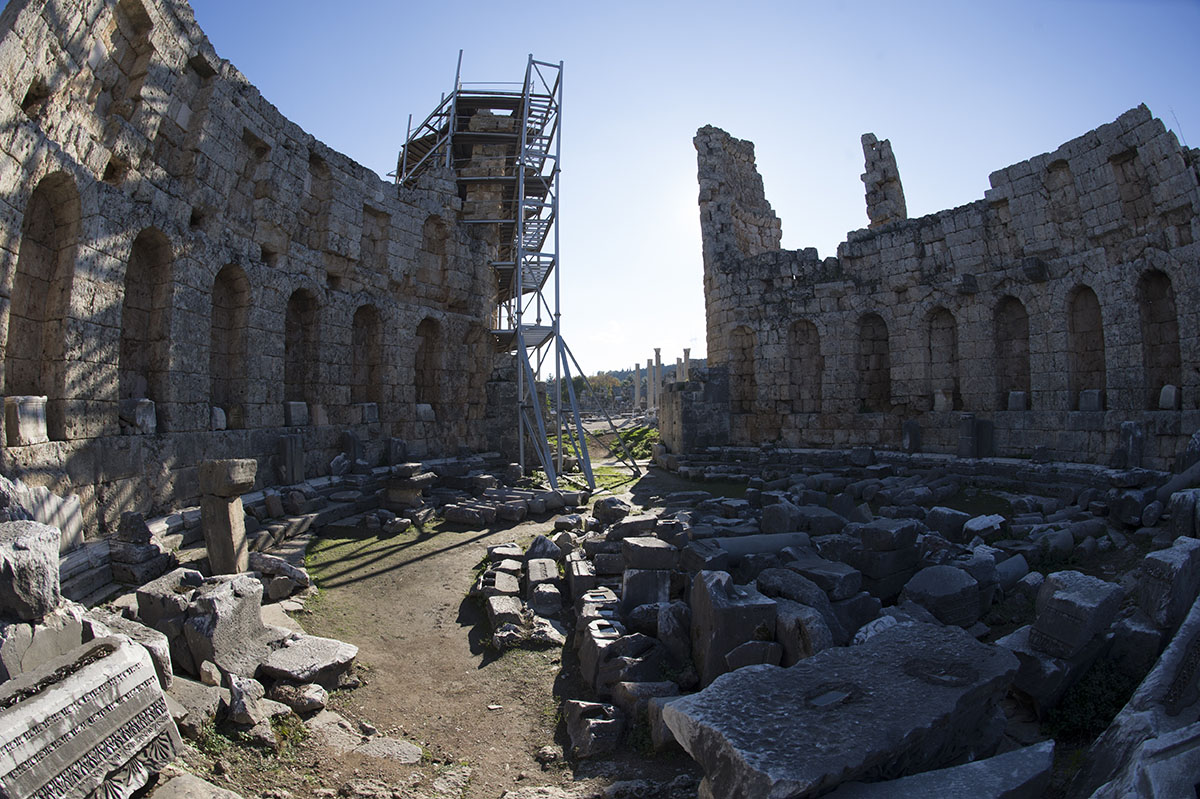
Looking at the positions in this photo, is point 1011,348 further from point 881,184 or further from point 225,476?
point 225,476

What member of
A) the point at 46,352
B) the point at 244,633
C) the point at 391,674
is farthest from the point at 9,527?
the point at 46,352

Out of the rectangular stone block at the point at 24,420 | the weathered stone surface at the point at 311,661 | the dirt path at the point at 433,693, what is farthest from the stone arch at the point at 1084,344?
the rectangular stone block at the point at 24,420

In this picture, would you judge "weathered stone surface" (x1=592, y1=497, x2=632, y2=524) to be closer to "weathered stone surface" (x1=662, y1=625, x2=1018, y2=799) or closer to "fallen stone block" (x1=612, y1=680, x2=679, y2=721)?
"fallen stone block" (x1=612, y1=680, x2=679, y2=721)

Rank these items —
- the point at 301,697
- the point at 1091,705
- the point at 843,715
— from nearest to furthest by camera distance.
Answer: the point at 843,715
the point at 1091,705
the point at 301,697

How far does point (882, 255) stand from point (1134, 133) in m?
5.33

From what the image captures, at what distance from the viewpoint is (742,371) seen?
59.7 feet

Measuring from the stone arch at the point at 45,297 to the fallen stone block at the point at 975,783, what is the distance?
8.76 m

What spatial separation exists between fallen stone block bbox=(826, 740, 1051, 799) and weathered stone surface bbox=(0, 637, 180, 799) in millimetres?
3782

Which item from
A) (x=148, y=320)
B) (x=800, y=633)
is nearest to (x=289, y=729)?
(x=800, y=633)

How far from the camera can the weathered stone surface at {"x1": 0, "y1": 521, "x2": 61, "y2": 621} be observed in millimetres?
3965

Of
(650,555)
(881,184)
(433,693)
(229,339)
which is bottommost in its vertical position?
(433,693)

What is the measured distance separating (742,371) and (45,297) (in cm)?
1501

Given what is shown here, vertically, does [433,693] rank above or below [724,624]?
below

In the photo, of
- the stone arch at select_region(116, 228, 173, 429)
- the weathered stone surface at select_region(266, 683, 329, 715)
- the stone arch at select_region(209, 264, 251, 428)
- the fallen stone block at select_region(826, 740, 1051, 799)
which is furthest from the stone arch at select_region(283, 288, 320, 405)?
the fallen stone block at select_region(826, 740, 1051, 799)
